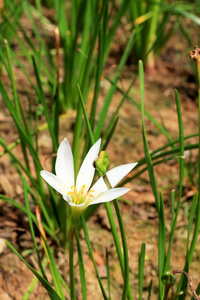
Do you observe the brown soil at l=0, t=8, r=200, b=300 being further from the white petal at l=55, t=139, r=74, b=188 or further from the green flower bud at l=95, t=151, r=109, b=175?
the green flower bud at l=95, t=151, r=109, b=175

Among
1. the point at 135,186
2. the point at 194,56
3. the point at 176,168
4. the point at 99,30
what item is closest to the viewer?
the point at 194,56

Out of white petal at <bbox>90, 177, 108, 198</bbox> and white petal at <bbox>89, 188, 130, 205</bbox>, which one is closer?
white petal at <bbox>89, 188, 130, 205</bbox>

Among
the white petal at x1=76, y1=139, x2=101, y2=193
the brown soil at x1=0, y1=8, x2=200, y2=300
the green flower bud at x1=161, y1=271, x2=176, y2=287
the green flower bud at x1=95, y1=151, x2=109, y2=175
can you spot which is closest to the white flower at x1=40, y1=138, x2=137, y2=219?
the white petal at x1=76, y1=139, x2=101, y2=193

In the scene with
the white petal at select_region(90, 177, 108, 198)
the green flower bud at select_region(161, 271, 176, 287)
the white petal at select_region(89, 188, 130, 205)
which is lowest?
the green flower bud at select_region(161, 271, 176, 287)

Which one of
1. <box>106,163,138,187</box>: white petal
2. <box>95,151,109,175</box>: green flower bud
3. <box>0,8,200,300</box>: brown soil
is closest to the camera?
<box>95,151,109,175</box>: green flower bud

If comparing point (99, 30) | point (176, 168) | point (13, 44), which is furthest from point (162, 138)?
point (13, 44)

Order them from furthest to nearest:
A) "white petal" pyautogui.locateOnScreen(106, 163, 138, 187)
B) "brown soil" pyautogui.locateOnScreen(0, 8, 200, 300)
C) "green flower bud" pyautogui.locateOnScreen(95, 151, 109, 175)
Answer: "brown soil" pyautogui.locateOnScreen(0, 8, 200, 300)
"white petal" pyautogui.locateOnScreen(106, 163, 138, 187)
"green flower bud" pyautogui.locateOnScreen(95, 151, 109, 175)

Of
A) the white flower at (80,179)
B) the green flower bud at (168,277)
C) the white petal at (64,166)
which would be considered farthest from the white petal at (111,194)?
the green flower bud at (168,277)

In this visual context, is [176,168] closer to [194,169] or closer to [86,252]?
[194,169]
